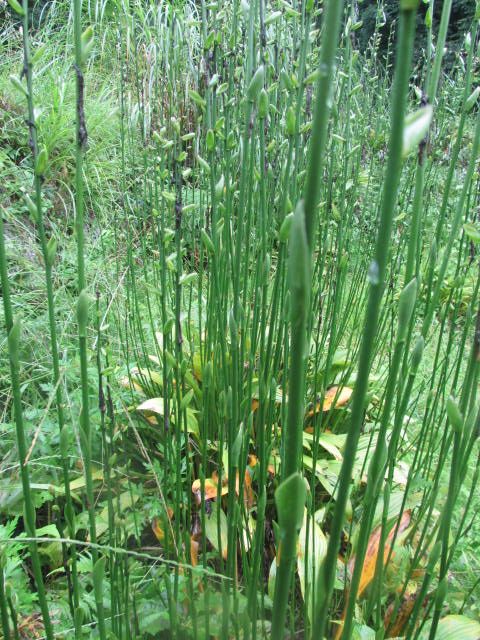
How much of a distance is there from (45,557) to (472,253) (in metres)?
1.17

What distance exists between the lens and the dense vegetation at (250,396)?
48 centimetres

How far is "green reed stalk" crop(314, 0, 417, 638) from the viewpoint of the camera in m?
0.27

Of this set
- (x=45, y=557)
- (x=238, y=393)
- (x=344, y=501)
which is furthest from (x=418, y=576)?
(x=344, y=501)

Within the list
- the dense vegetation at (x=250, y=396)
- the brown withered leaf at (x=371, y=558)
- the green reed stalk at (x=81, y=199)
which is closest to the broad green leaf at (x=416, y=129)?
the dense vegetation at (x=250, y=396)

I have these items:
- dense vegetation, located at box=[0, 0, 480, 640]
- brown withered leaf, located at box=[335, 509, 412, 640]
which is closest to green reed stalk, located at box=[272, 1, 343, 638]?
dense vegetation, located at box=[0, 0, 480, 640]

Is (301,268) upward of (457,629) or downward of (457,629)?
upward

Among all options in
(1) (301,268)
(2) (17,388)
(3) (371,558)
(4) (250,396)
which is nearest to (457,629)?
(3) (371,558)

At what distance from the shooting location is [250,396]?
2.70ft

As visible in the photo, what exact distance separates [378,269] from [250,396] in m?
0.52

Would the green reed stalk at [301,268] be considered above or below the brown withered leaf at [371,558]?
above

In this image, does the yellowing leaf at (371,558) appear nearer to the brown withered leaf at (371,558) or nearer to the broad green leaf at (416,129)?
the brown withered leaf at (371,558)

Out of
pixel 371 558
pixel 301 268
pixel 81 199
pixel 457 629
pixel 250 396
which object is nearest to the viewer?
pixel 301 268

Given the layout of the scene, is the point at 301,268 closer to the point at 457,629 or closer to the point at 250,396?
the point at 250,396

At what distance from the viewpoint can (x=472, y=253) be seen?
969 millimetres
